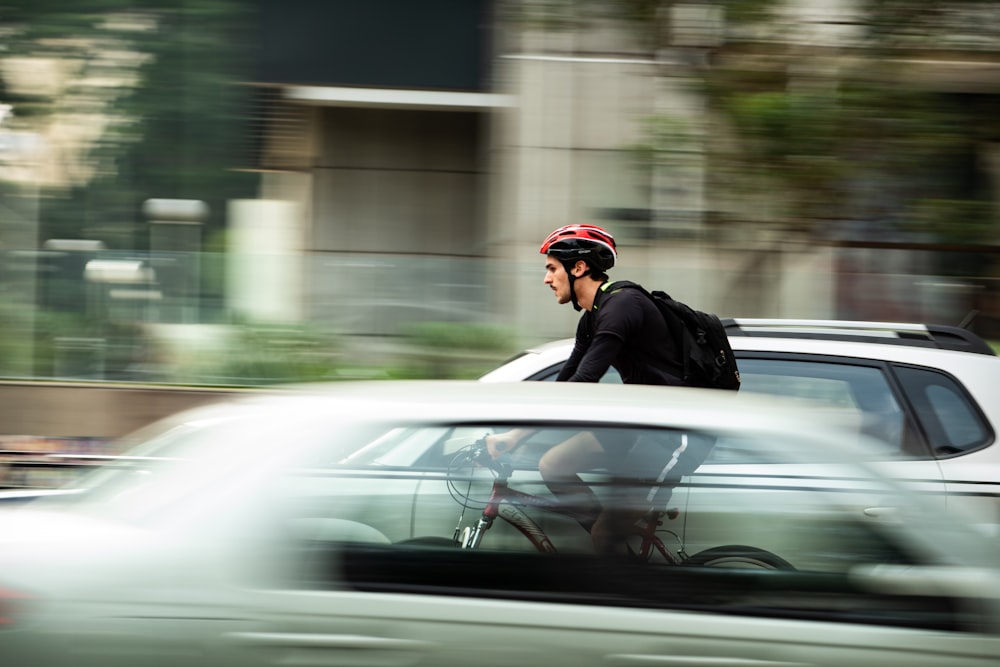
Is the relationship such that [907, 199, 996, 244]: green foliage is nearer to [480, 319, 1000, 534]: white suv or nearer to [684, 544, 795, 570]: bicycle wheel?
[480, 319, 1000, 534]: white suv

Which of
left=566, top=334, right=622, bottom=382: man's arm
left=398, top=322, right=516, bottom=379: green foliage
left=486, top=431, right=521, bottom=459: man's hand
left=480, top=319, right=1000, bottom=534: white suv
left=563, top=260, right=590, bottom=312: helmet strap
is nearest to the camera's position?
left=486, top=431, right=521, bottom=459: man's hand

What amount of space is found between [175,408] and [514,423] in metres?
8.09

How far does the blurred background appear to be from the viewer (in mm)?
6992

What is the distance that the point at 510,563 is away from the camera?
2.73m

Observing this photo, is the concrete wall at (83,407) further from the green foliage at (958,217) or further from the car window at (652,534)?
the car window at (652,534)

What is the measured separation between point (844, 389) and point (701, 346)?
88 cm

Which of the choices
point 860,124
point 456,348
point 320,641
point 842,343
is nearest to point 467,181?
point 456,348

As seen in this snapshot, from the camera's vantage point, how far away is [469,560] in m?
2.73

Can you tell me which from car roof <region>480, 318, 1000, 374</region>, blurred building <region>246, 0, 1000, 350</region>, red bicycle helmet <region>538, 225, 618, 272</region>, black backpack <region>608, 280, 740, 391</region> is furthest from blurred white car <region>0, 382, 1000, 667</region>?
blurred building <region>246, 0, 1000, 350</region>

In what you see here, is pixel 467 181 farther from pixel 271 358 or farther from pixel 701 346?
pixel 701 346

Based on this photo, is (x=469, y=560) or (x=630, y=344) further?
(x=630, y=344)

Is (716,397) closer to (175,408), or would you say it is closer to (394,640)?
(394,640)

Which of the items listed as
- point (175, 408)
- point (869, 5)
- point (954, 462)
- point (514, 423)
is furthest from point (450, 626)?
A: point (175, 408)

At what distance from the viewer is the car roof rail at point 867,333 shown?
17.9 ft
